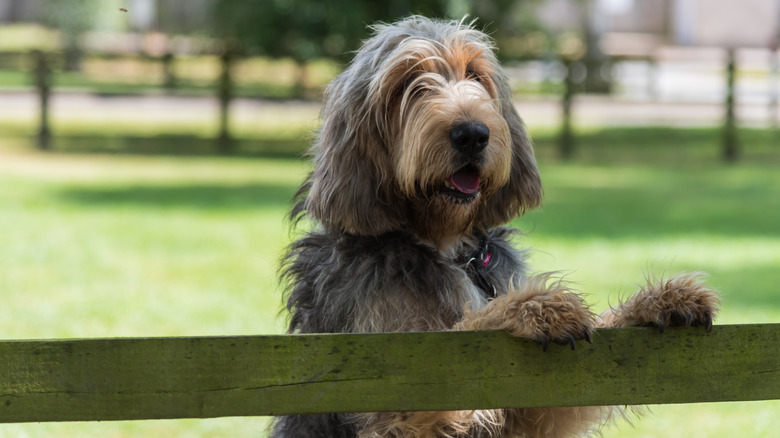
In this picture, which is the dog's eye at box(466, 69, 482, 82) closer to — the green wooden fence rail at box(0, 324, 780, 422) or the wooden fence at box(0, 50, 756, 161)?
the green wooden fence rail at box(0, 324, 780, 422)

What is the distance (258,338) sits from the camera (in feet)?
8.91

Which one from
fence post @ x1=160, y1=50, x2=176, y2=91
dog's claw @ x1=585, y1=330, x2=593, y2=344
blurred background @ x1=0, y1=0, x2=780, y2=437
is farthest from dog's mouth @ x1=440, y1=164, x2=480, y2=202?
fence post @ x1=160, y1=50, x2=176, y2=91

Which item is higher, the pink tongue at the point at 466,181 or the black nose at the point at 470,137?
the black nose at the point at 470,137

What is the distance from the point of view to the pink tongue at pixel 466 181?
3973 mm

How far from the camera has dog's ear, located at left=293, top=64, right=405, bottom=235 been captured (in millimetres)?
3986

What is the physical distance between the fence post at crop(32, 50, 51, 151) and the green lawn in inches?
58.7

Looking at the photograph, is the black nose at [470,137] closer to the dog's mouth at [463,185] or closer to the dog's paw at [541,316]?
the dog's mouth at [463,185]

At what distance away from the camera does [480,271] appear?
4203 millimetres

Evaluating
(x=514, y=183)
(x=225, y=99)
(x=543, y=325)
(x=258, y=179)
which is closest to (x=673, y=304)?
(x=543, y=325)

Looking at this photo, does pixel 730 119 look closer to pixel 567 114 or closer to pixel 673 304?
pixel 567 114

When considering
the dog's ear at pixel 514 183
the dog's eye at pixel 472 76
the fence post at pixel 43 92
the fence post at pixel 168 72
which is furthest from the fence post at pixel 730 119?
the dog's eye at pixel 472 76

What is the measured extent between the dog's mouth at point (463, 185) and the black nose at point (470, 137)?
0.33ft

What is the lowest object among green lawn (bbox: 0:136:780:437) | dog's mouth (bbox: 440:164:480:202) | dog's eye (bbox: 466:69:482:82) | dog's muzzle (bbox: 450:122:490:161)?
green lawn (bbox: 0:136:780:437)

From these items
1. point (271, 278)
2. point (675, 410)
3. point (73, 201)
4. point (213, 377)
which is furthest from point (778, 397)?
point (73, 201)
